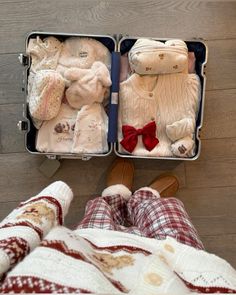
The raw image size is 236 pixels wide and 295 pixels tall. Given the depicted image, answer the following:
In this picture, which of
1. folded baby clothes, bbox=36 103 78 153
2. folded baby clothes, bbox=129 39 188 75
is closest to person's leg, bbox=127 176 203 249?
folded baby clothes, bbox=36 103 78 153

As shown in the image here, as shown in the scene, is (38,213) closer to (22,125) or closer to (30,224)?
(30,224)

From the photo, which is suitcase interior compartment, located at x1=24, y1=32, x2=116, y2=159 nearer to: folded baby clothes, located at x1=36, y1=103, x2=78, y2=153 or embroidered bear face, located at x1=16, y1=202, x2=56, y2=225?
folded baby clothes, located at x1=36, y1=103, x2=78, y2=153

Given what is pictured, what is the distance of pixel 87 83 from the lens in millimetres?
1060

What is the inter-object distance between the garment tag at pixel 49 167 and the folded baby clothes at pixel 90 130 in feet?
0.40

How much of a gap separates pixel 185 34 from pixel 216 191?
499 mm

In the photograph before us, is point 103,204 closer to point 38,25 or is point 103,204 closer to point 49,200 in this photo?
point 49,200

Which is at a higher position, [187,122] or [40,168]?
[187,122]

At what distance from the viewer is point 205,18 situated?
1.20 meters

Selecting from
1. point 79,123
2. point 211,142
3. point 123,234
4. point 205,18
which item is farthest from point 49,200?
point 205,18

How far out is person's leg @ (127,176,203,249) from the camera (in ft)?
2.66

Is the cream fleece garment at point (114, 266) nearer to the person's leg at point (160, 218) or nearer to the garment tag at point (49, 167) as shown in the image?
the person's leg at point (160, 218)

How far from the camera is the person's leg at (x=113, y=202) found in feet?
2.80

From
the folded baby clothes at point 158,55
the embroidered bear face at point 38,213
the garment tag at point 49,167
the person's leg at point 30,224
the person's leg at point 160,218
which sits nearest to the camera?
the person's leg at point 30,224

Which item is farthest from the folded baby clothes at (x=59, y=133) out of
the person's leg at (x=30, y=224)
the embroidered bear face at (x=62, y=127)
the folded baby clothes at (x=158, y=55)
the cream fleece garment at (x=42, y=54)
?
the person's leg at (x=30, y=224)
